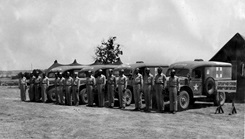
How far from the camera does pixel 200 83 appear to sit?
15641mm

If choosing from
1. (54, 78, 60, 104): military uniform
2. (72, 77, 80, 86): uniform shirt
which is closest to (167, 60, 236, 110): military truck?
(72, 77, 80, 86): uniform shirt

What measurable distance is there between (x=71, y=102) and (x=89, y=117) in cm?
508

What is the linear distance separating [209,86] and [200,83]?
0.47m

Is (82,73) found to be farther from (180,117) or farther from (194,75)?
(180,117)

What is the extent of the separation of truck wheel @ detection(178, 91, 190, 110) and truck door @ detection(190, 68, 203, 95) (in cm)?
62

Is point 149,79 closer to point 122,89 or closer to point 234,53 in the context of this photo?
point 122,89

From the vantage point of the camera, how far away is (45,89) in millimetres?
18969

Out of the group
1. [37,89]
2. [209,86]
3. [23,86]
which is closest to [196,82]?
[209,86]

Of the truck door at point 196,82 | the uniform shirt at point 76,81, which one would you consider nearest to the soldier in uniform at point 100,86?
the uniform shirt at point 76,81

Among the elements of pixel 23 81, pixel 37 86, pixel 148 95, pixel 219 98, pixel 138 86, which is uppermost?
pixel 23 81

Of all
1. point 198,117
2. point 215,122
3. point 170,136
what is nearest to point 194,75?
point 198,117

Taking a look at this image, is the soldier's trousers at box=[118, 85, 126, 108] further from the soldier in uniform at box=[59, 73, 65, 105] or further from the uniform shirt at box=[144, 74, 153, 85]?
the soldier in uniform at box=[59, 73, 65, 105]

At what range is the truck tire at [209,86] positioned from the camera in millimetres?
15623

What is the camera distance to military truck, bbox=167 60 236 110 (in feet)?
49.5
